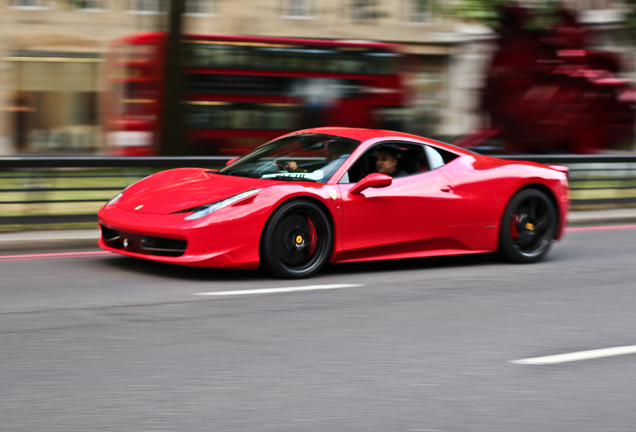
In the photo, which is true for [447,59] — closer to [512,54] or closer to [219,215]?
[512,54]

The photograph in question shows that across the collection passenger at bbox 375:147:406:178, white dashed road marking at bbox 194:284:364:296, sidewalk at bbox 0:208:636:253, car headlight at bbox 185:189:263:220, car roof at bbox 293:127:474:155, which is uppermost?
car roof at bbox 293:127:474:155

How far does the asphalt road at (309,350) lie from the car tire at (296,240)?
0.19 m

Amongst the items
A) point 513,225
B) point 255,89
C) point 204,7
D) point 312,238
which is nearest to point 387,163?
point 312,238

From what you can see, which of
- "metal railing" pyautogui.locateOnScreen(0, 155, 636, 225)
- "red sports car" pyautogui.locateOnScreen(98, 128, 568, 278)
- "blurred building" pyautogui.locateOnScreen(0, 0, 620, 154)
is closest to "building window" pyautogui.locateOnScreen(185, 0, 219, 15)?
"blurred building" pyautogui.locateOnScreen(0, 0, 620, 154)

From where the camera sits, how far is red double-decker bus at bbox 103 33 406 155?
19.2 metres

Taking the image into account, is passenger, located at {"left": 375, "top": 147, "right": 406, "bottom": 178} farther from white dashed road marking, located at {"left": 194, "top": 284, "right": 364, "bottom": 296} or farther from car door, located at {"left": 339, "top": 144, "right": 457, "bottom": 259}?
white dashed road marking, located at {"left": 194, "top": 284, "right": 364, "bottom": 296}

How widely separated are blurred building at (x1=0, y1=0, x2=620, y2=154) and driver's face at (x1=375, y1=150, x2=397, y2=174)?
15.1 meters

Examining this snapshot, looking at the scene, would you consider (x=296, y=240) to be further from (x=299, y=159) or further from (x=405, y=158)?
(x=405, y=158)

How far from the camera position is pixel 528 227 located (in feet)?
27.9

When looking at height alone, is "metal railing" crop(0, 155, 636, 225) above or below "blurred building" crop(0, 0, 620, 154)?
below

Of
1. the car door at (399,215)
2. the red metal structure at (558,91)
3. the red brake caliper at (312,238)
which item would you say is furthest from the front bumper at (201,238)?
the red metal structure at (558,91)

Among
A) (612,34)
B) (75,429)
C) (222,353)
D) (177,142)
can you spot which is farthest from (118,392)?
(612,34)

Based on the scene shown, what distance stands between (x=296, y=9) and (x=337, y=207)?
2990cm

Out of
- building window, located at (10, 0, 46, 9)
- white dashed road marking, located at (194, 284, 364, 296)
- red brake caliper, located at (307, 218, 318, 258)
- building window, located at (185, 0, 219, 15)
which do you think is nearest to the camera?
white dashed road marking, located at (194, 284, 364, 296)
